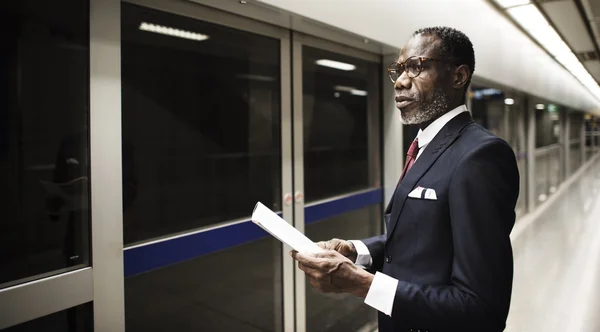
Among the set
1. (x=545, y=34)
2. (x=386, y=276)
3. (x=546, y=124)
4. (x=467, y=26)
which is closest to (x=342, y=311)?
(x=386, y=276)

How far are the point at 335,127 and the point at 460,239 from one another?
22852 millimetres

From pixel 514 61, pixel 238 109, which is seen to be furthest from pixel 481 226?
pixel 238 109

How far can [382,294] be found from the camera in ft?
3.62

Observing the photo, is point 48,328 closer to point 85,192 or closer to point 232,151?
point 85,192

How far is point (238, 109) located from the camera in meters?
19.3

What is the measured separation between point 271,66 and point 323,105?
698 inches

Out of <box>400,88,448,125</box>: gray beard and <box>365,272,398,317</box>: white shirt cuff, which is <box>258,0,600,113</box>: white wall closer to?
<box>400,88,448,125</box>: gray beard

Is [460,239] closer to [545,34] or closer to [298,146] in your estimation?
[298,146]

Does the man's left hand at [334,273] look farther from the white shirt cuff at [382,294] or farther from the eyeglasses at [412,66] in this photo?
the eyeglasses at [412,66]

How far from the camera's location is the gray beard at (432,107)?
1287 millimetres

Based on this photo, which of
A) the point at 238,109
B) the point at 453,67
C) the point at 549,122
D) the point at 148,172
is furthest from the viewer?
the point at 238,109

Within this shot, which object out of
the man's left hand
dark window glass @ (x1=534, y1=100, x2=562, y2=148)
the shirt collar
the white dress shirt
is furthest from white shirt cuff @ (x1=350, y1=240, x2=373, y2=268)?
dark window glass @ (x1=534, y1=100, x2=562, y2=148)

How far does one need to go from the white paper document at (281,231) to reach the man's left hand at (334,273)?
27 mm

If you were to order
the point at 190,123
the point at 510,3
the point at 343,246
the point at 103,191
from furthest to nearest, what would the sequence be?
the point at 190,123, the point at 510,3, the point at 103,191, the point at 343,246
